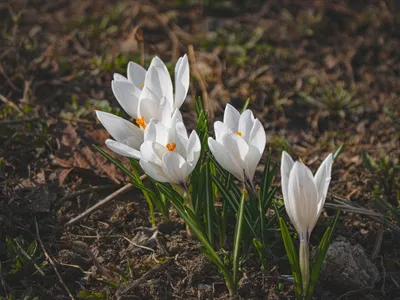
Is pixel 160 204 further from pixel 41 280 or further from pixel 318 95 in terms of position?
pixel 318 95

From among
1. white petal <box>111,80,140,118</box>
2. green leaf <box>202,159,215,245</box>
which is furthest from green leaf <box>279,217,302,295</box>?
white petal <box>111,80,140,118</box>

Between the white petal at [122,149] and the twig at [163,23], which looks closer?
the white petal at [122,149]

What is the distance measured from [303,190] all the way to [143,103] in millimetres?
612

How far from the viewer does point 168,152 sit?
70.1 inches

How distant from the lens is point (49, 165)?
2803mm

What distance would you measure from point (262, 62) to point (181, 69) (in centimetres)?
183

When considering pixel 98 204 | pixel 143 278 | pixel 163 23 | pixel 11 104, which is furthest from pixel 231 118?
pixel 163 23

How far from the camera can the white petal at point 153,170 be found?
1.82 metres

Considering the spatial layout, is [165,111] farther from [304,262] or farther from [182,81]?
[304,262]

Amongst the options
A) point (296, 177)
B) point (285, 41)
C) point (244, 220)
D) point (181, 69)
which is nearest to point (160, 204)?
point (244, 220)

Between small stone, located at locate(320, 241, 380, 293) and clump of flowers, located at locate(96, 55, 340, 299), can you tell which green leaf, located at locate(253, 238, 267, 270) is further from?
small stone, located at locate(320, 241, 380, 293)

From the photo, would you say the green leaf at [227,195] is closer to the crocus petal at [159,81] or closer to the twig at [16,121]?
the crocus petal at [159,81]

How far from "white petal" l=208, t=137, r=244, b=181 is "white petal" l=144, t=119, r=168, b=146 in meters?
0.14

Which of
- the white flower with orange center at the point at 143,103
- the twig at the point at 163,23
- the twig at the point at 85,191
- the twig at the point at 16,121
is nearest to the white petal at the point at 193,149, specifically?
the white flower with orange center at the point at 143,103
